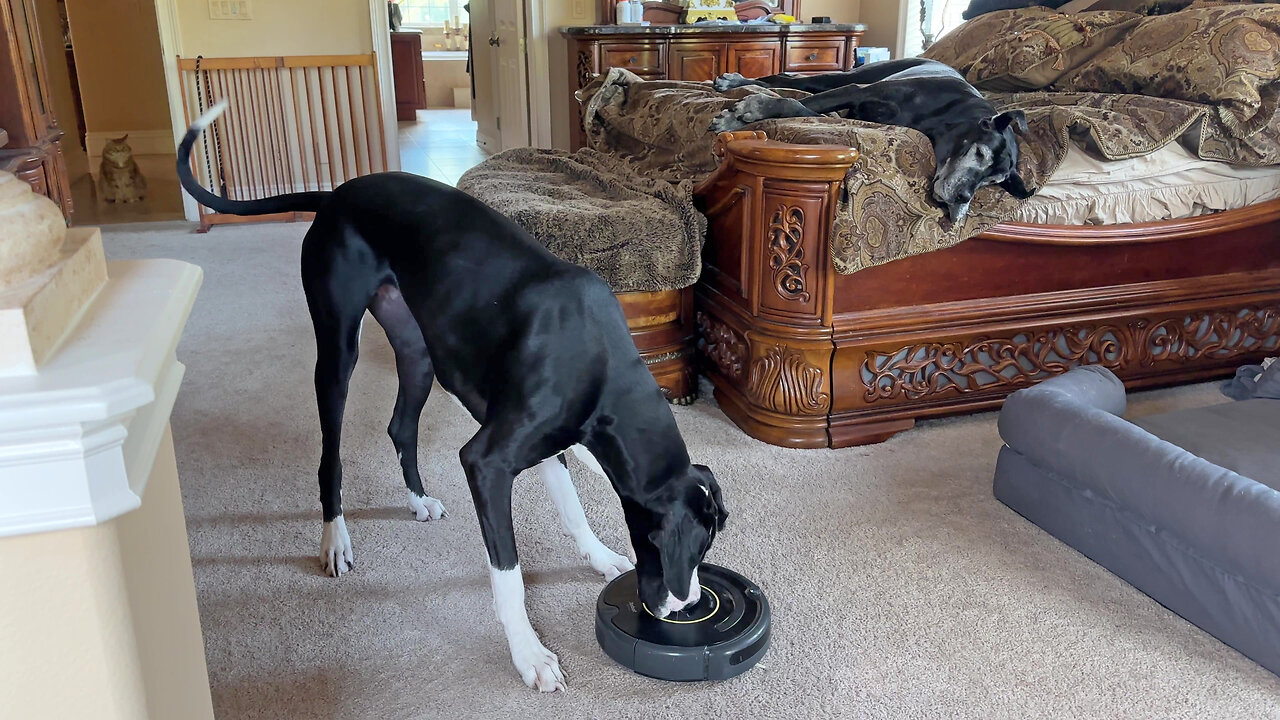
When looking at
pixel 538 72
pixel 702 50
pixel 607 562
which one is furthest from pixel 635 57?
pixel 607 562

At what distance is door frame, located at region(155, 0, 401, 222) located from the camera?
5016 mm

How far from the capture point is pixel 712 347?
9.14 feet

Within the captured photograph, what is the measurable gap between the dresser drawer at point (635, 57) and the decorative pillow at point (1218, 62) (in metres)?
2.99

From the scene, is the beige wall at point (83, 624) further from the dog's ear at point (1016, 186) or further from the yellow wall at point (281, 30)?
the yellow wall at point (281, 30)

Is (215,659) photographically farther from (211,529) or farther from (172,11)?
(172,11)

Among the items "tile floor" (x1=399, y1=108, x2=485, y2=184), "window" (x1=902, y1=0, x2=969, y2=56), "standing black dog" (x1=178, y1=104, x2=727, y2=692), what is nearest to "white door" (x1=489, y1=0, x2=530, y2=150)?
"tile floor" (x1=399, y1=108, x2=485, y2=184)

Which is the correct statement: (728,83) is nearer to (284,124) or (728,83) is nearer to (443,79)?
(284,124)

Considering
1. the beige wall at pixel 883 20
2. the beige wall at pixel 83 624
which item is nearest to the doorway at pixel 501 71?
the beige wall at pixel 883 20

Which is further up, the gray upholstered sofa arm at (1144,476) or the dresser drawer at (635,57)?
the dresser drawer at (635,57)

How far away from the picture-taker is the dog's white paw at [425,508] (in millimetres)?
2096

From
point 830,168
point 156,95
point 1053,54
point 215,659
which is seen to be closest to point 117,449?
point 215,659

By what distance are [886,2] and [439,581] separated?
5135 mm

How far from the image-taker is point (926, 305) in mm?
2482

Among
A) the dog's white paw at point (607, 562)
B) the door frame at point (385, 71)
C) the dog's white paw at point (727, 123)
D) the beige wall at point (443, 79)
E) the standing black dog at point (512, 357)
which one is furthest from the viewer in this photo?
the beige wall at point (443, 79)
